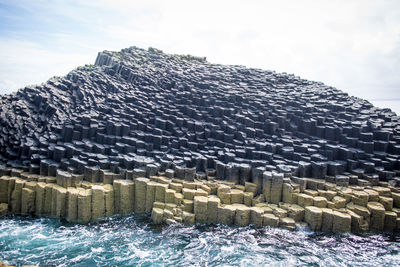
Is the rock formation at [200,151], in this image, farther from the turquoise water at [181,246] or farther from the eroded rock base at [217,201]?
the turquoise water at [181,246]

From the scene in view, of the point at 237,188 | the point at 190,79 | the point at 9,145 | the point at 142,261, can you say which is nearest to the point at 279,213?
the point at 237,188

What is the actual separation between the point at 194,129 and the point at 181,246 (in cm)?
575

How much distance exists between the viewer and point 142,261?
841 cm

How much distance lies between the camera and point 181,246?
894 centimetres

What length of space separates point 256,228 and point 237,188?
5.36ft

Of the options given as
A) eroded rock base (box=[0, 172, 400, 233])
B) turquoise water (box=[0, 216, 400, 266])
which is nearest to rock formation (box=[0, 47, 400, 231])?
eroded rock base (box=[0, 172, 400, 233])

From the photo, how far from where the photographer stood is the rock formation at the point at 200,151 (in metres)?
10.2

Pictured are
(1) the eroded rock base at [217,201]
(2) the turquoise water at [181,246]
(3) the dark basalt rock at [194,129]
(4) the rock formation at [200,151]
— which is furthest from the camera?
(3) the dark basalt rock at [194,129]

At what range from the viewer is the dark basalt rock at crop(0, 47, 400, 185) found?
37.7 feet

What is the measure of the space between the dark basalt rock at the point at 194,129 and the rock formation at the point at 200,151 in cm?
5

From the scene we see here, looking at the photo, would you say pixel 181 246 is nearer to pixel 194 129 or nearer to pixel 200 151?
pixel 200 151

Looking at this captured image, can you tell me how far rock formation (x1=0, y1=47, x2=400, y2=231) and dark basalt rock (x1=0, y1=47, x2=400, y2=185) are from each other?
0.17ft

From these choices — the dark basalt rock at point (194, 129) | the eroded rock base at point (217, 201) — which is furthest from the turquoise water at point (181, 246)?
the dark basalt rock at point (194, 129)

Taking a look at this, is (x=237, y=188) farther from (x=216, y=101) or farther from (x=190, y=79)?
(x=190, y=79)
